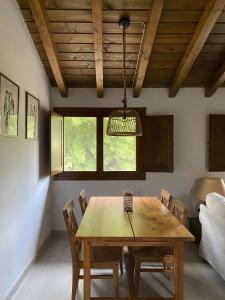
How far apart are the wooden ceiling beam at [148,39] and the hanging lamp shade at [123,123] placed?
0.96 m

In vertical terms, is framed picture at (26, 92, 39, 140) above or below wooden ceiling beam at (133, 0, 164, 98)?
below

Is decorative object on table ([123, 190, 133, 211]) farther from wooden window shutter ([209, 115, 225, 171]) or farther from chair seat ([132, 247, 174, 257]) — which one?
wooden window shutter ([209, 115, 225, 171])

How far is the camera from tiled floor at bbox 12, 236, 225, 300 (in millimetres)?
2783

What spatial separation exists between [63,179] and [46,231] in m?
0.85

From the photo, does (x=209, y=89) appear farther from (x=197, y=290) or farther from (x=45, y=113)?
(x=197, y=290)

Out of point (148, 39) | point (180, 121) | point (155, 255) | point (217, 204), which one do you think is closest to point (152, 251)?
point (155, 255)

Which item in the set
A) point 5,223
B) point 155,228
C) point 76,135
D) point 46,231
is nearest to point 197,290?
point 155,228

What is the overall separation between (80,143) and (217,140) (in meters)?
2.20

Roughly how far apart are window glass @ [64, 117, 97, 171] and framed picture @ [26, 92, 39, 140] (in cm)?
99

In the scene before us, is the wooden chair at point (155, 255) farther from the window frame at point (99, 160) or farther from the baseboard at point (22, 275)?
the window frame at point (99, 160)

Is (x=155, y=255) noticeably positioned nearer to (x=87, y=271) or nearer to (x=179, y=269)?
(x=179, y=269)

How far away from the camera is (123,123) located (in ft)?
9.27

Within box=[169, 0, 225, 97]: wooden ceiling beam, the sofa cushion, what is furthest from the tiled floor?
box=[169, 0, 225, 97]: wooden ceiling beam

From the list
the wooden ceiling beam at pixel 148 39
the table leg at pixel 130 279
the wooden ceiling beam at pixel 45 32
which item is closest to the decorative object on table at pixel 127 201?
the table leg at pixel 130 279
